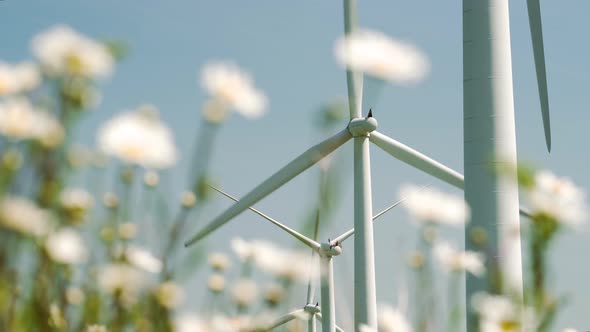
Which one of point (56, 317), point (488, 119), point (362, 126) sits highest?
point (362, 126)

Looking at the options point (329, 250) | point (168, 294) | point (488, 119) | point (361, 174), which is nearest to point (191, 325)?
point (168, 294)

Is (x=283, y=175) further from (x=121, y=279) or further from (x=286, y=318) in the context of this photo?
(x=121, y=279)

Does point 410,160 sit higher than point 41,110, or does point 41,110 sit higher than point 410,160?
point 410,160

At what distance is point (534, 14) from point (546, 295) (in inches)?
477

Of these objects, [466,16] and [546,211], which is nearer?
[546,211]

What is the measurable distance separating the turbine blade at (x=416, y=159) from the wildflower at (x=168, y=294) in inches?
564

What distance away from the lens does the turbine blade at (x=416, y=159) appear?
16.6 meters

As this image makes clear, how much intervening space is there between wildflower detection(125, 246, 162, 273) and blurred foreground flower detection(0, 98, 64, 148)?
17.9 inches

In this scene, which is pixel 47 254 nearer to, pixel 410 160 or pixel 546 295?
pixel 546 295

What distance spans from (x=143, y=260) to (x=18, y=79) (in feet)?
2.40

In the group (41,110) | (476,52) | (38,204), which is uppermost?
(476,52)

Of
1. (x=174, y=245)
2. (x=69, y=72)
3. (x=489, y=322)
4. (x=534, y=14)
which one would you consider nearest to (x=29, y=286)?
(x=174, y=245)

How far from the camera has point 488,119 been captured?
1043cm

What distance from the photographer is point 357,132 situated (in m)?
16.7
